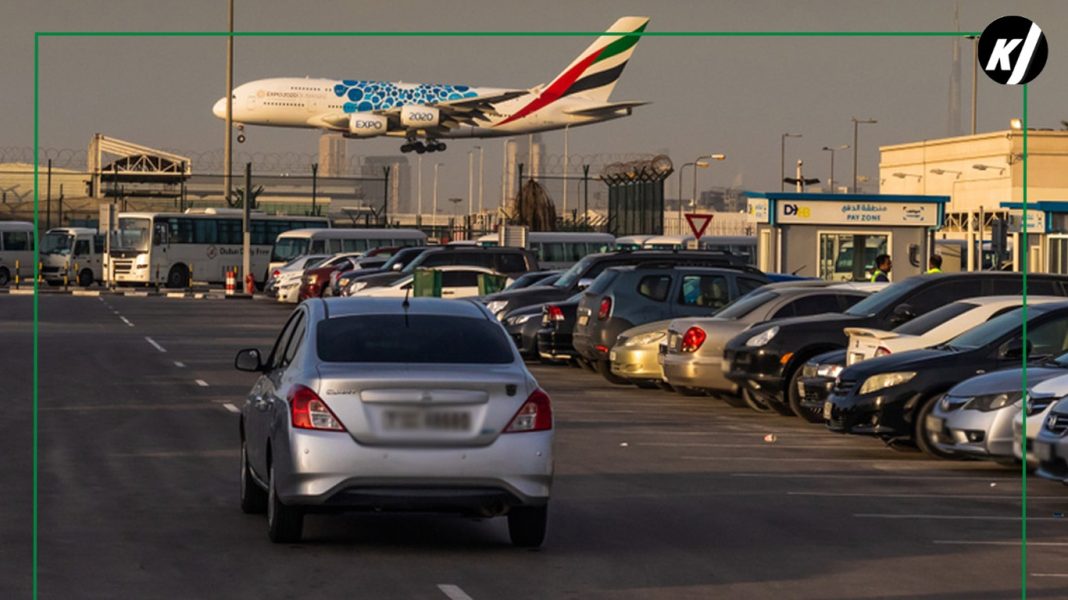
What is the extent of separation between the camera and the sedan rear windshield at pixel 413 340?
37.0 ft

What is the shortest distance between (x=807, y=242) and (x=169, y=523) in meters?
35.9

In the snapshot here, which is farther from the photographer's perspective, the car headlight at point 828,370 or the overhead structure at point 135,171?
the overhead structure at point 135,171

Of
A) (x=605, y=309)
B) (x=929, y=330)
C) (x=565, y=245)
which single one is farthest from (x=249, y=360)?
(x=565, y=245)

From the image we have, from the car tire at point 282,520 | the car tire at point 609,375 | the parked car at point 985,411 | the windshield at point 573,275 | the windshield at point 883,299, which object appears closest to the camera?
the car tire at point 282,520

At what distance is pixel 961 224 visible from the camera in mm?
89250

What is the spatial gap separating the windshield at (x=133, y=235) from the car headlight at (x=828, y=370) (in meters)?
52.2

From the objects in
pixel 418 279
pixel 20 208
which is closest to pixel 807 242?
pixel 418 279

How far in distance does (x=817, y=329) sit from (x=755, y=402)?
1632 millimetres

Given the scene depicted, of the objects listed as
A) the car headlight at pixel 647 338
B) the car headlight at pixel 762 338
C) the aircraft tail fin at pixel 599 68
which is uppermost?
the aircraft tail fin at pixel 599 68

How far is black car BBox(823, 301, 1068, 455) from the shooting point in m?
17.5

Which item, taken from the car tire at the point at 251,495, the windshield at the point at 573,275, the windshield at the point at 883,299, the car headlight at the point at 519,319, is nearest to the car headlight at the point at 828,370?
the windshield at the point at 883,299

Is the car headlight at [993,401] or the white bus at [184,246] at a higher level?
the white bus at [184,246]

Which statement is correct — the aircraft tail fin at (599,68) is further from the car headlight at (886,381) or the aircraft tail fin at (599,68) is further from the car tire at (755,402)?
the car headlight at (886,381)

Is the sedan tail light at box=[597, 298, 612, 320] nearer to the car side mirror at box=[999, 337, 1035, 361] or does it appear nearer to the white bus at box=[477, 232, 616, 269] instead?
the car side mirror at box=[999, 337, 1035, 361]
